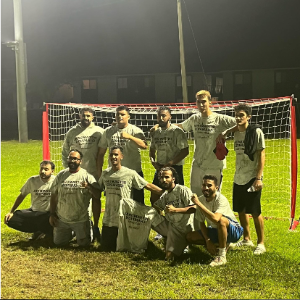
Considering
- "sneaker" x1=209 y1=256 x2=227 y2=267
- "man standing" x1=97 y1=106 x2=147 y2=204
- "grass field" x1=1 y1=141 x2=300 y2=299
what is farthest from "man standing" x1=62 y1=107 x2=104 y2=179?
"sneaker" x1=209 y1=256 x2=227 y2=267

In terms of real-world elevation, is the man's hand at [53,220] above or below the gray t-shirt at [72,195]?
below

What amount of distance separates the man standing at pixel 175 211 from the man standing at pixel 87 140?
1.30 meters

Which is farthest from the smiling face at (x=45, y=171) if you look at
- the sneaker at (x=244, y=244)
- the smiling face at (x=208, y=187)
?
the sneaker at (x=244, y=244)

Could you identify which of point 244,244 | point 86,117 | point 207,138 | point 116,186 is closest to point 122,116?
point 86,117

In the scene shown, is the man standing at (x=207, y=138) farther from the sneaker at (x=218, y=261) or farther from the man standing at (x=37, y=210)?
the man standing at (x=37, y=210)

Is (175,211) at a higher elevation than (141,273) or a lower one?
higher

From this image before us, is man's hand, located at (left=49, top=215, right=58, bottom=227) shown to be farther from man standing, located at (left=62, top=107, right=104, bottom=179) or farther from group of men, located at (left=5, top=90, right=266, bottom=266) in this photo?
man standing, located at (left=62, top=107, right=104, bottom=179)

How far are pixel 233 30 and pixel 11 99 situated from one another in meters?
17.1

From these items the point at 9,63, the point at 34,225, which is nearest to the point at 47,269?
the point at 34,225

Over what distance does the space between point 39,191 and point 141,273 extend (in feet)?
6.16

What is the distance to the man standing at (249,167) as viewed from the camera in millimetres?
5566

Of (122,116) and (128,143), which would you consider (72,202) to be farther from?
(122,116)

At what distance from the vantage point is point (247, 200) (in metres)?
5.69

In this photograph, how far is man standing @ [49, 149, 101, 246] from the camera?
5.93 meters
